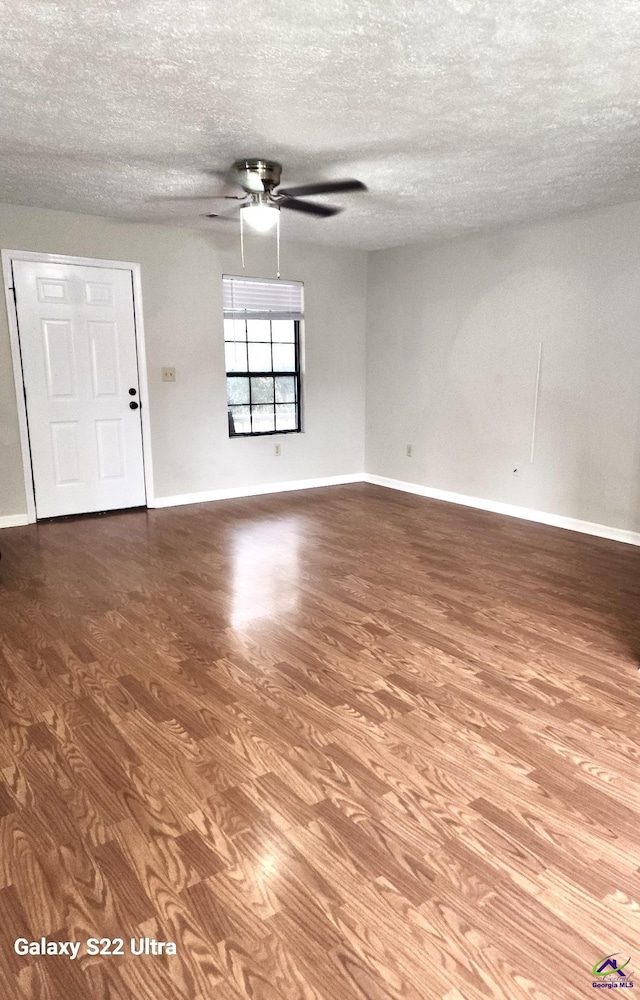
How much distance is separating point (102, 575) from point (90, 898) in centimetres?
245

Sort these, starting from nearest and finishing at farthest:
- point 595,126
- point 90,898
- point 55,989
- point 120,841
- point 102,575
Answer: point 55,989
point 90,898
point 120,841
point 595,126
point 102,575

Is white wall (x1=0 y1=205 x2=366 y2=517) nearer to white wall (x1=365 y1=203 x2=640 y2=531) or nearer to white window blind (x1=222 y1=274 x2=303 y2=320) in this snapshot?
white window blind (x1=222 y1=274 x2=303 y2=320)

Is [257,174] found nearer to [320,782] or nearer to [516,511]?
[320,782]

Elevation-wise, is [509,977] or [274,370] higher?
[274,370]

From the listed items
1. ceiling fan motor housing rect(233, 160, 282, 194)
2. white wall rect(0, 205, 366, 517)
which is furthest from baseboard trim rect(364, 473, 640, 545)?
ceiling fan motor housing rect(233, 160, 282, 194)

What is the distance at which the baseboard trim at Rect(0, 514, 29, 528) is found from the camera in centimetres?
478

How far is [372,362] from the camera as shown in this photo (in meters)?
6.46

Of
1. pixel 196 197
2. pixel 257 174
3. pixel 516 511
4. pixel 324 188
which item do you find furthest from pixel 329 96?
pixel 516 511

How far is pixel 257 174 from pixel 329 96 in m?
0.97

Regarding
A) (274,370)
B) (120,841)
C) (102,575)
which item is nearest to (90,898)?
(120,841)

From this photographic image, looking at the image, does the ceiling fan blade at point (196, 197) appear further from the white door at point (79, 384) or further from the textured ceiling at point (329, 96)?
the white door at point (79, 384)

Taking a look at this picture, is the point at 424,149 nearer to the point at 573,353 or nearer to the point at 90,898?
the point at 573,353

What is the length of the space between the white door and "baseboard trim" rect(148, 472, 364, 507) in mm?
377

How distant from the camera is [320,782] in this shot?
72.8 inches
